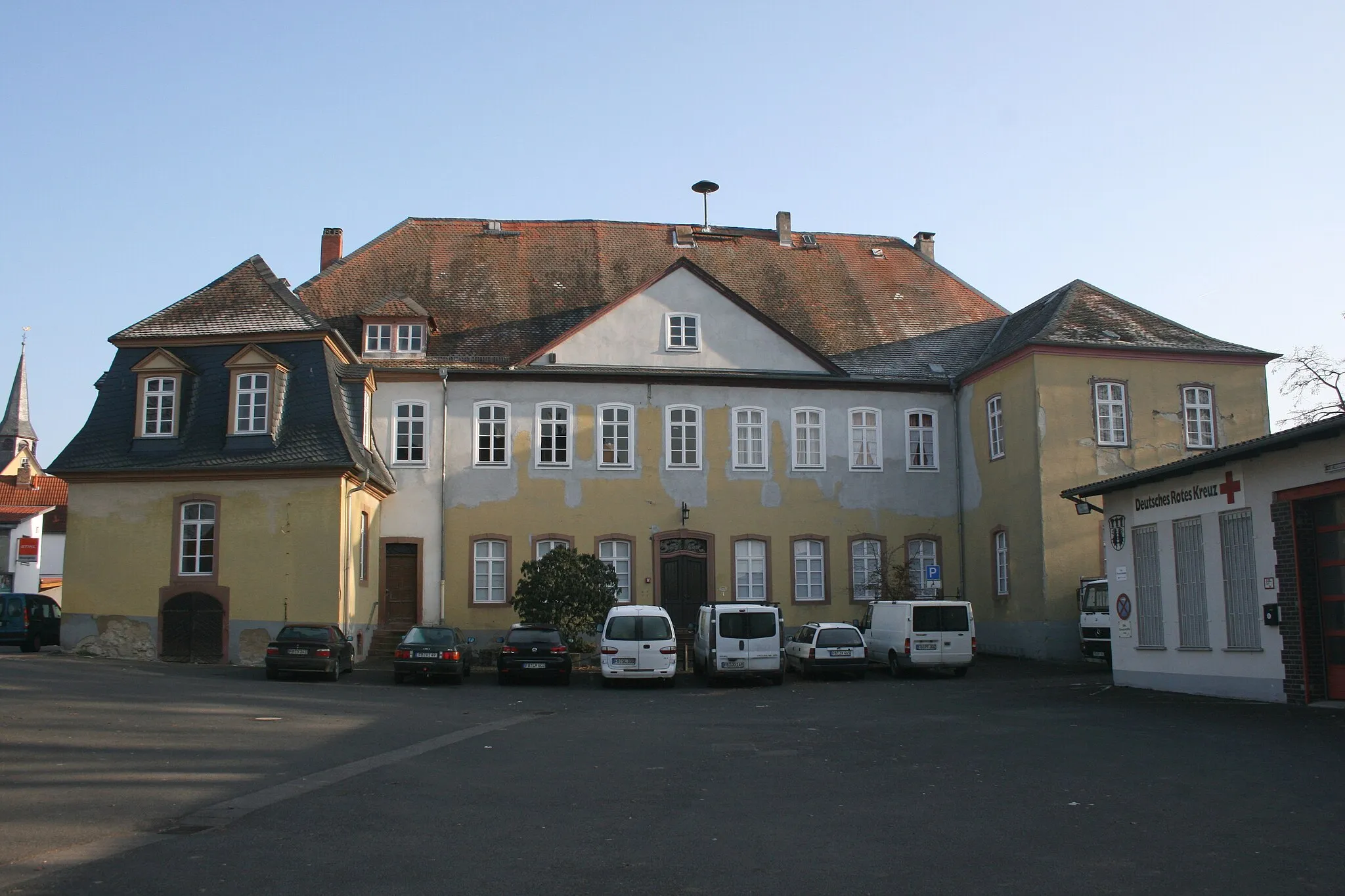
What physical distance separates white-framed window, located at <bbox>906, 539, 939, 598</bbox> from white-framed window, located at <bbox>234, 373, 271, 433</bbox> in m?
17.4

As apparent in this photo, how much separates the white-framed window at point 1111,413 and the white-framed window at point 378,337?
1854 cm

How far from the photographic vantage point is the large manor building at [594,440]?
28078mm

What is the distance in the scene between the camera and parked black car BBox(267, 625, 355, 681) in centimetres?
2383

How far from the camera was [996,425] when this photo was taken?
1282 inches

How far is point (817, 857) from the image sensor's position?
8375mm

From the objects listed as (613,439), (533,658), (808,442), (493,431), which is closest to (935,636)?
(533,658)

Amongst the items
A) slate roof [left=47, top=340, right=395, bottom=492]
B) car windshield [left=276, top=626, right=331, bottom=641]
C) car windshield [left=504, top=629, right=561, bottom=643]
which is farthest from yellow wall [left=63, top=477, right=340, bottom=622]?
car windshield [left=504, top=629, right=561, bottom=643]

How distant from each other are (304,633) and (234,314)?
9919 mm

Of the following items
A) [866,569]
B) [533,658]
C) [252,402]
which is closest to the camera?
[533,658]

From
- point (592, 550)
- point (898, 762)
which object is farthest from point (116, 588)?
point (898, 762)

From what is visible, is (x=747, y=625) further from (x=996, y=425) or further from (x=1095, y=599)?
(x=996, y=425)

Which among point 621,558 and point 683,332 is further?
point 683,332

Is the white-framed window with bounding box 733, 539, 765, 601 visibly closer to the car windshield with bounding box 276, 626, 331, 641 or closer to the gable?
the gable

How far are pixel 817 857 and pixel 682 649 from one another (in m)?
21.4
